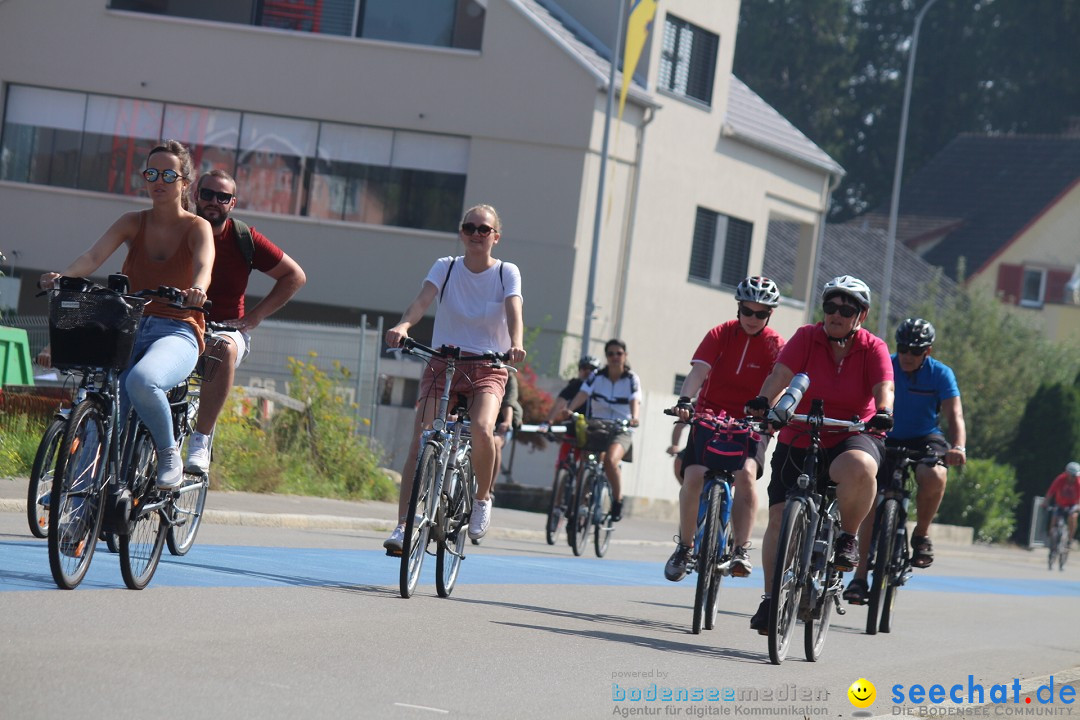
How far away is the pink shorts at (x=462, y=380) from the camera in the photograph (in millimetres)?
9289

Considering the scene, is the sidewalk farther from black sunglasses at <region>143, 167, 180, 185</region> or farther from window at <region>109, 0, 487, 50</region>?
window at <region>109, 0, 487, 50</region>

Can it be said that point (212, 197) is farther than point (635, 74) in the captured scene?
No

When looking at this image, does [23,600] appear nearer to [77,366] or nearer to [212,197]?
[77,366]

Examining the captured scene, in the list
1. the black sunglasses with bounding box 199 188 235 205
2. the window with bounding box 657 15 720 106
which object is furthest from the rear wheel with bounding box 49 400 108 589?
the window with bounding box 657 15 720 106

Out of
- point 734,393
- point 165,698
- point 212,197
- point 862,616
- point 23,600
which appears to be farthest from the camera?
point 862,616

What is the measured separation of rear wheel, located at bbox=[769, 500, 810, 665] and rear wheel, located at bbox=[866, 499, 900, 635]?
233 centimetres

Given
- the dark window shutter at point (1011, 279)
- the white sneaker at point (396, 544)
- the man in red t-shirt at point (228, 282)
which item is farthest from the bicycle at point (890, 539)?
the dark window shutter at point (1011, 279)

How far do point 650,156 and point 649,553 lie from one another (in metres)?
14.5

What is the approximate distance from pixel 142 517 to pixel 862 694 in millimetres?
3426

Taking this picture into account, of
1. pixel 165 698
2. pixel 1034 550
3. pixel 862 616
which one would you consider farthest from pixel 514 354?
pixel 1034 550

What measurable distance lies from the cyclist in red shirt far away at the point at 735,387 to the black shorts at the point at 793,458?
2.76ft

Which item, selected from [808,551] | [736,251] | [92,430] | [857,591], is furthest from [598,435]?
[736,251]

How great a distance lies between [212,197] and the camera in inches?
356

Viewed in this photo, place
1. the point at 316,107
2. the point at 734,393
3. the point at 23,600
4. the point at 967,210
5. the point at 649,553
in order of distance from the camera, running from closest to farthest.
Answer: the point at 23,600 < the point at 734,393 < the point at 649,553 < the point at 316,107 < the point at 967,210
